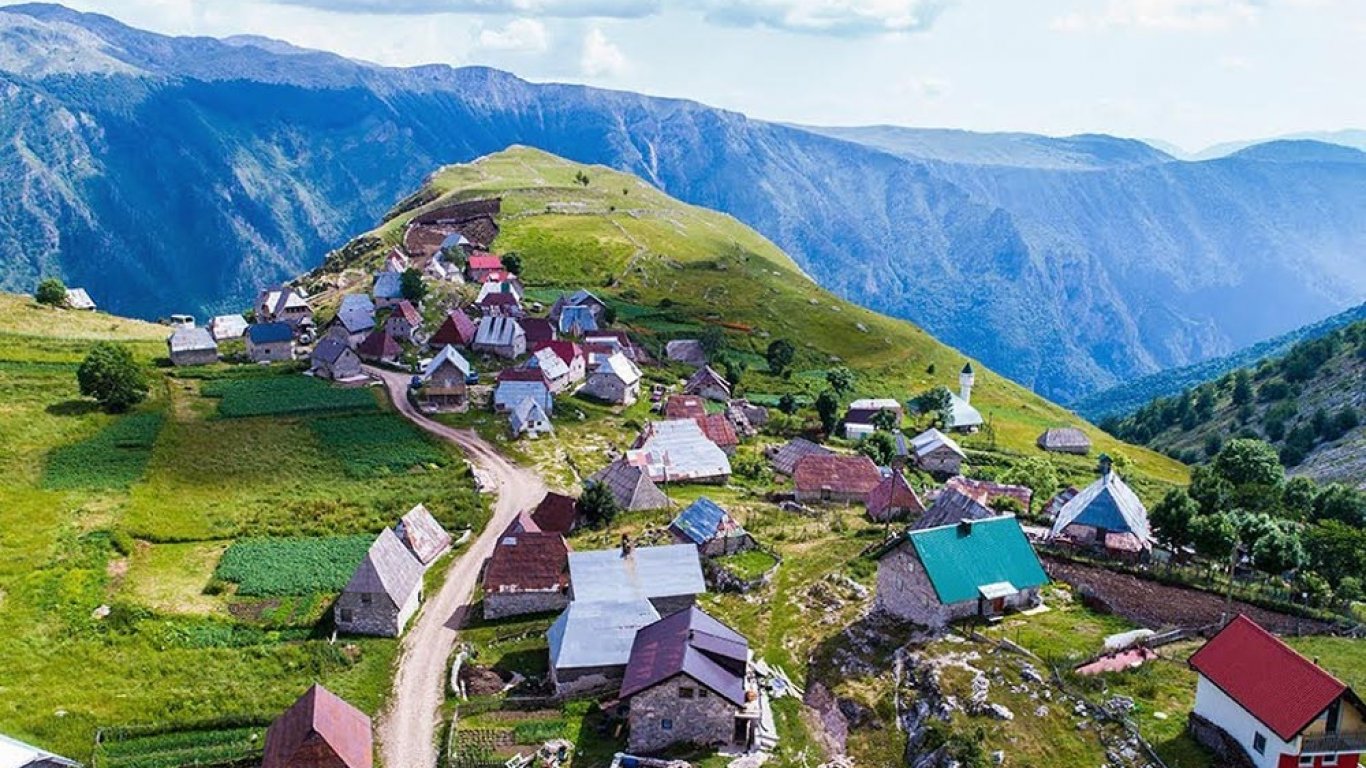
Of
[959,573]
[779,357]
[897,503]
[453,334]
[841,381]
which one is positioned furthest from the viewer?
[779,357]

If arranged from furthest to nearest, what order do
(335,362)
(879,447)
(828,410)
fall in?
(828,410) → (335,362) → (879,447)

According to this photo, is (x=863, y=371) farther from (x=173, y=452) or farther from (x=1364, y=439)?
(x=173, y=452)

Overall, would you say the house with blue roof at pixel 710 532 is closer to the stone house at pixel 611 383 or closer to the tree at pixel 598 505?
the tree at pixel 598 505

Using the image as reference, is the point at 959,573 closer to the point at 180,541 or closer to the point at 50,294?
the point at 180,541

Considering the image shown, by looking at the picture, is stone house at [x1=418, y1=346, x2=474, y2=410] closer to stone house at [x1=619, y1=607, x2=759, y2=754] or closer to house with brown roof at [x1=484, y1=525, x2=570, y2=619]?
house with brown roof at [x1=484, y1=525, x2=570, y2=619]

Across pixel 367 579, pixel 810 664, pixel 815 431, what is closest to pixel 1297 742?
pixel 810 664

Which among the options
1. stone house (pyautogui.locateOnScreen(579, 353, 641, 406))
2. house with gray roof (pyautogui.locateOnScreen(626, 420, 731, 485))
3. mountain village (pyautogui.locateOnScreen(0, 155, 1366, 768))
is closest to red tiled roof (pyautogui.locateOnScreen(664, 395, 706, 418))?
mountain village (pyautogui.locateOnScreen(0, 155, 1366, 768))

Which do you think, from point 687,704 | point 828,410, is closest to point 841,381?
point 828,410

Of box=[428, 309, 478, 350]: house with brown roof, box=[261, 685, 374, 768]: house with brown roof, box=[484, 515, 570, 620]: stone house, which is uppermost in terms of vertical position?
box=[261, 685, 374, 768]: house with brown roof
